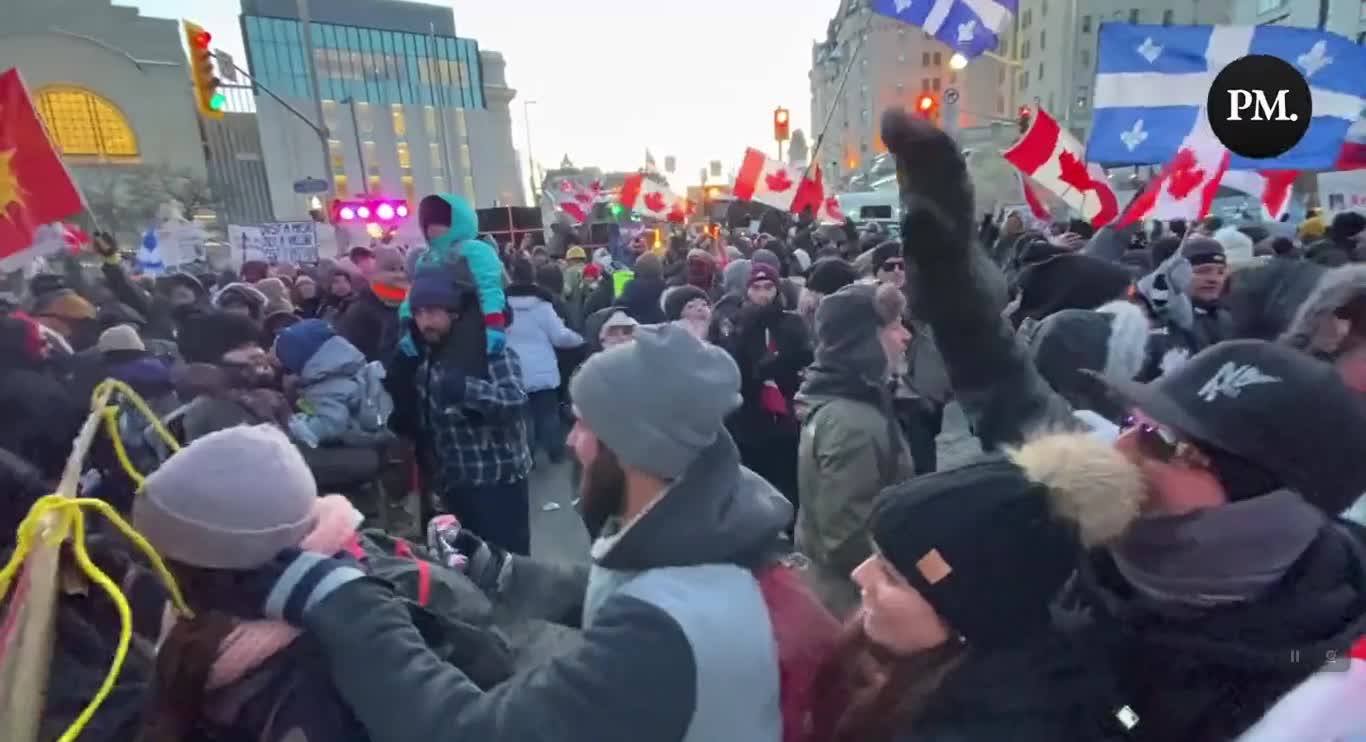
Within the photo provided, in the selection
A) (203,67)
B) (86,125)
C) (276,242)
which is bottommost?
(276,242)

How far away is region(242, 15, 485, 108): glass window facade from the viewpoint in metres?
66.1

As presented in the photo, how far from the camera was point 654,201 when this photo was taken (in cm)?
1708

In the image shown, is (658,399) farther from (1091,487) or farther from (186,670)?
(186,670)

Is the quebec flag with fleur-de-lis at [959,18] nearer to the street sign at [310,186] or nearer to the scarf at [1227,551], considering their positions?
the scarf at [1227,551]

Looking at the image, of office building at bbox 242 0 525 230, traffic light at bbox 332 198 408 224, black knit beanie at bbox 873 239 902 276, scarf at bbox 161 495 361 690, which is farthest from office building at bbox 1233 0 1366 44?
office building at bbox 242 0 525 230

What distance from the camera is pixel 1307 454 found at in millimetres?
1371

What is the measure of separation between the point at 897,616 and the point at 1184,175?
21.3ft

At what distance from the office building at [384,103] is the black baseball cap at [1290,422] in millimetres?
67773

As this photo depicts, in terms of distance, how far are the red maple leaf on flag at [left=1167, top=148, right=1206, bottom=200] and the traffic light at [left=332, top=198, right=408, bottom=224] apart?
11.9 metres

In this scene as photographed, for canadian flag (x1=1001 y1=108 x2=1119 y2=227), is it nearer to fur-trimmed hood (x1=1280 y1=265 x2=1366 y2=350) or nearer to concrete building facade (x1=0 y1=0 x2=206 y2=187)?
fur-trimmed hood (x1=1280 y1=265 x2=1366 y2=350)

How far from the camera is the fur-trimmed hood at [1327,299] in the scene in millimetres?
2703

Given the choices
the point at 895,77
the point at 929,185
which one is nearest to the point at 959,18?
the point at 929,185

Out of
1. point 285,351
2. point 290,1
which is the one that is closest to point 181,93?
point 290,1

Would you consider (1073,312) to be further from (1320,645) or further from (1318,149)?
(1318,149)
